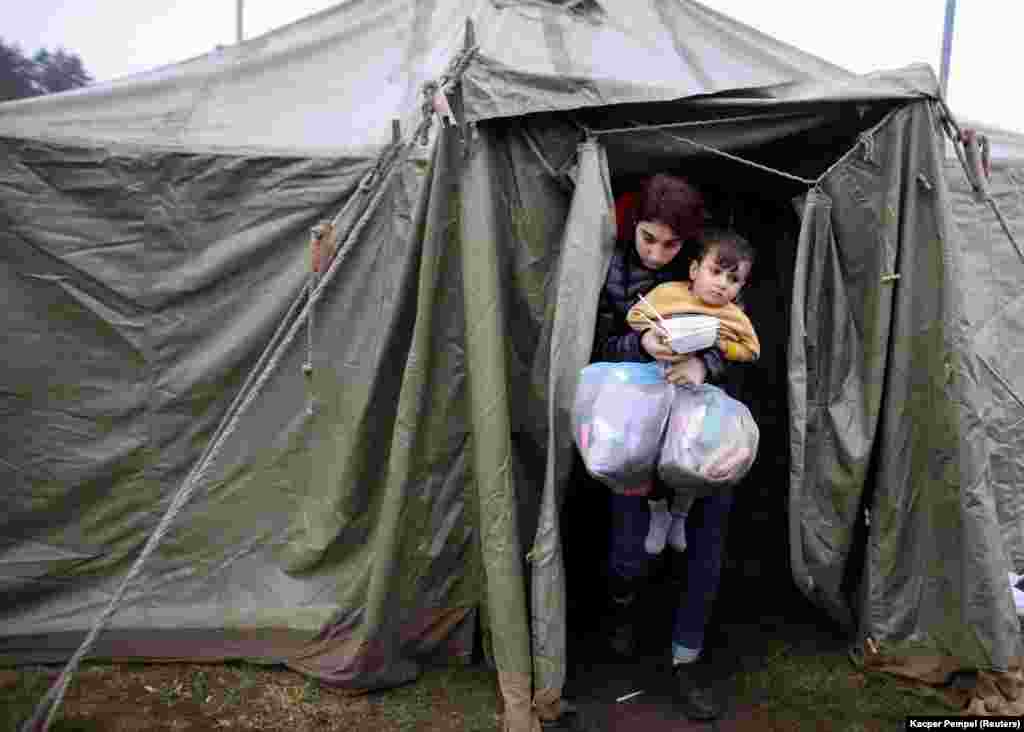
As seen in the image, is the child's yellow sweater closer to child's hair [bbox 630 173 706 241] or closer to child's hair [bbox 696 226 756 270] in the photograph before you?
child's hair [bbox 696 226 756 270]

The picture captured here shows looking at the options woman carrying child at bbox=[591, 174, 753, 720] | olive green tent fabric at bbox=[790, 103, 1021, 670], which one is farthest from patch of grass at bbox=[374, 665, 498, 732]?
olive green tent fabric at bbox=[790, 103, 1021, 670]

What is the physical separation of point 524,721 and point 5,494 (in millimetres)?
1899

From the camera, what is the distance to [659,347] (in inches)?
90.8

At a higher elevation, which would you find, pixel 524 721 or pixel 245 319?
pixel 245 319

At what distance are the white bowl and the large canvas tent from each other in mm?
279

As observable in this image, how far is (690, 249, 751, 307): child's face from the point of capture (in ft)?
7.75

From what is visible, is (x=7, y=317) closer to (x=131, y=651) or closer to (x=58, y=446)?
(x=58, y=446)

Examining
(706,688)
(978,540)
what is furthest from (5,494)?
(978,540)

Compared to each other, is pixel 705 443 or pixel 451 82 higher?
pixel 451 82

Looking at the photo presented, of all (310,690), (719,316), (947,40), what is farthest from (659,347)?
(947,40)

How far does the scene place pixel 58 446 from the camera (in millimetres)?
2729

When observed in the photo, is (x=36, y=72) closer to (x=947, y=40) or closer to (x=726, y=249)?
(x=726, y=249)

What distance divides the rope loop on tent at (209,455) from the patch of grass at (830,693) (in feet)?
6.28

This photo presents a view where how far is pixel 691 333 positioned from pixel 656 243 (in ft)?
1.48
